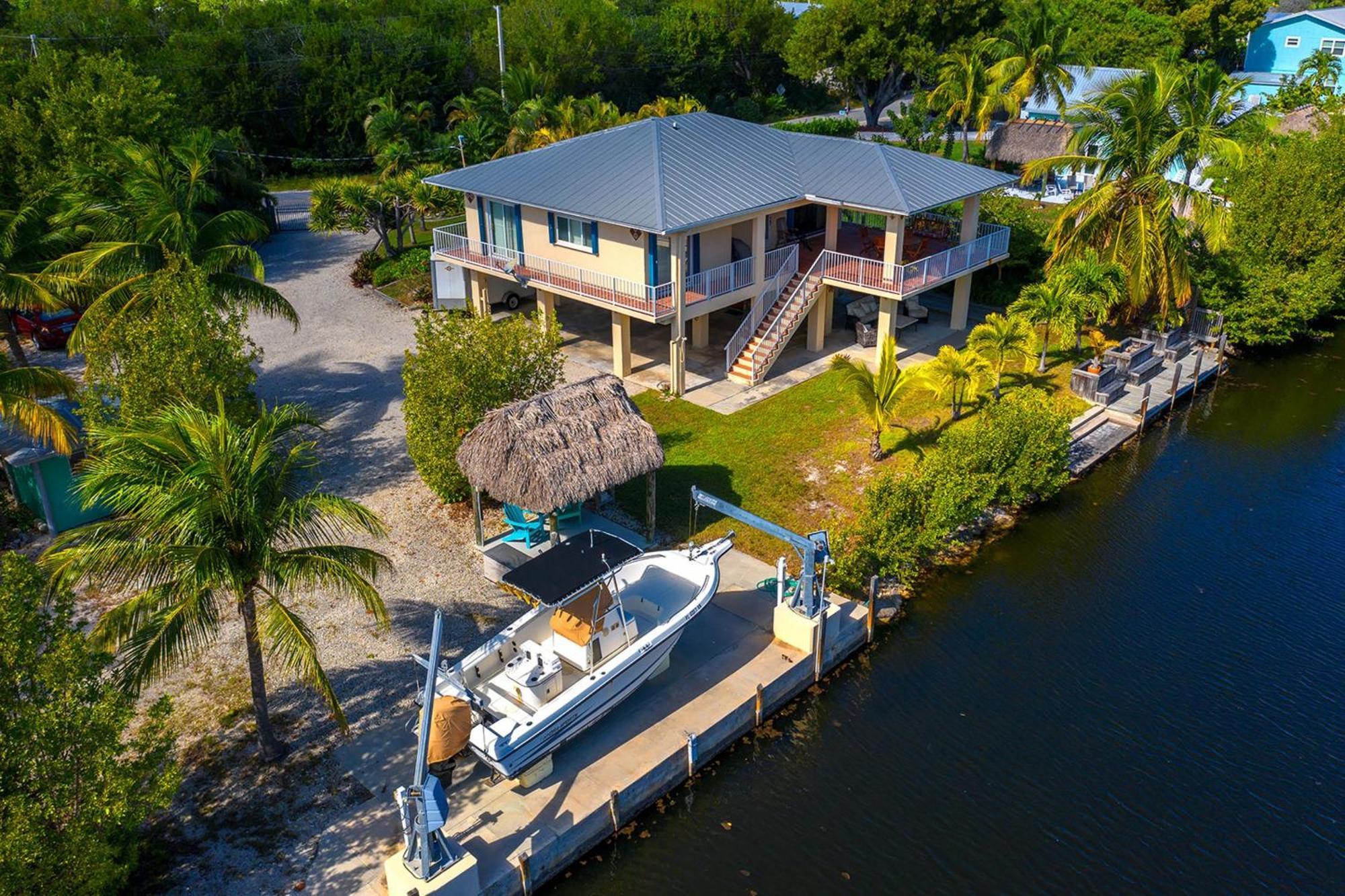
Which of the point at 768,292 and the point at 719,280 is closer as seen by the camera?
the point at 719,280

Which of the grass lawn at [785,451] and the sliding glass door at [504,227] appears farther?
the sliding glass door at [504,227]

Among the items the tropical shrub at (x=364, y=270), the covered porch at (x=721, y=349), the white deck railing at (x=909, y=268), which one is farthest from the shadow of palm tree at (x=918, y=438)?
the tropical shrub at (x=364, y=270)

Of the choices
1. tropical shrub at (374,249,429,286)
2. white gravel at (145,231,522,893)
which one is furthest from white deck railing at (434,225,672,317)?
tropical shrub at (374,249,429,286)

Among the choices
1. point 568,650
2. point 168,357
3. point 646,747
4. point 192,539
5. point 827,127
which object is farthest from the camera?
point 827,127

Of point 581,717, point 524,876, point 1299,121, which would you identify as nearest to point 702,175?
point 581,717

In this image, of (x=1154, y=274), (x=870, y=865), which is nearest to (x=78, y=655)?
(x=870, y=865)

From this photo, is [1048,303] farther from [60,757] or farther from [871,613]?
[60,757]

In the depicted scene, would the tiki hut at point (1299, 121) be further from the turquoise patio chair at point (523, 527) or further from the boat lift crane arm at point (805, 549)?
the turquoise patio chair at point (523, 527)
